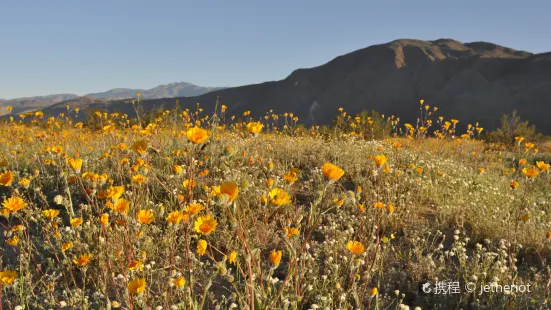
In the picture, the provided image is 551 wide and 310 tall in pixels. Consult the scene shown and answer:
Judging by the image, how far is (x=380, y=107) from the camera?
56562mm

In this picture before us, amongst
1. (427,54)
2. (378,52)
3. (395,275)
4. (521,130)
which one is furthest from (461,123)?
(395,275)

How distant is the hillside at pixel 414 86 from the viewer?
148ft

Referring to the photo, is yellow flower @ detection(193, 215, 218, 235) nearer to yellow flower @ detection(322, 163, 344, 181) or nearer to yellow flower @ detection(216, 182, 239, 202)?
yellow flower @ detection(216, 182, 239, 202)

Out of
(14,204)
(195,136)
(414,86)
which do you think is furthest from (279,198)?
(414,86)

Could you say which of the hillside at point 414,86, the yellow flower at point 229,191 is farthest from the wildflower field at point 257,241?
the hillside at point 414,86

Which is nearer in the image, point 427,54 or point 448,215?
point 448,215

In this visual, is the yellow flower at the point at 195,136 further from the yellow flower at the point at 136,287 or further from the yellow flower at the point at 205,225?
the yellow flower at the point at 136,287

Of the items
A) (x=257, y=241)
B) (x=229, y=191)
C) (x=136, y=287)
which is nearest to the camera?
(x=229, y=191)

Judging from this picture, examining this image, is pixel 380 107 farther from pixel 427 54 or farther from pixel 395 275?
pixel 395 275

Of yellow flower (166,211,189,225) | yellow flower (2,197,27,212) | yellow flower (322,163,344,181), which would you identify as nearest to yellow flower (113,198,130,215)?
yellow flower (166,211,189,225)

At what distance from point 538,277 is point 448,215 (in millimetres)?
1138

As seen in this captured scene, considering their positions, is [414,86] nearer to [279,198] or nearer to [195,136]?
[279,198]

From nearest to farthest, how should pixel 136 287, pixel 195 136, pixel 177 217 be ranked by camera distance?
1. pixel 136 287
2. pixel 195 136
3. pixel 177 217

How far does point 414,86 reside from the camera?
57844 mm
